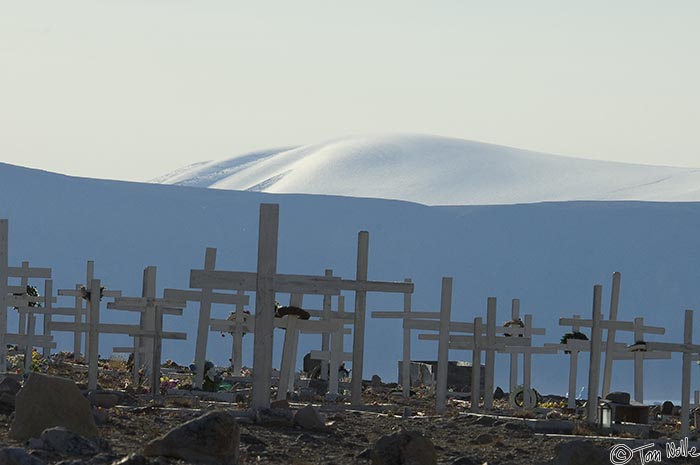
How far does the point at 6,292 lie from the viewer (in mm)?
25594

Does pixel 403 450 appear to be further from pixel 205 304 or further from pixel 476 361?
pixel 476 361

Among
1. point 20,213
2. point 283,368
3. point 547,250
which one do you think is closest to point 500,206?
point 547,250

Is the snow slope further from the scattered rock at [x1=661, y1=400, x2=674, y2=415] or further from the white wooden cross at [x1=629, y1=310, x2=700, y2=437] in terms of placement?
the white wooden cross at [x1=629, y1=310, x2=700, y2=437]

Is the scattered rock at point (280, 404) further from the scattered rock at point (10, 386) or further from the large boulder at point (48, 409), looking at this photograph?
the large boulder at point (48, 409)

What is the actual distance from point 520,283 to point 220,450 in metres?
115

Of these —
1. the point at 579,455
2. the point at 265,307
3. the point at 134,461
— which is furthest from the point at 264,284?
the point at 134,461

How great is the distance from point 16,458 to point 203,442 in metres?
1.88

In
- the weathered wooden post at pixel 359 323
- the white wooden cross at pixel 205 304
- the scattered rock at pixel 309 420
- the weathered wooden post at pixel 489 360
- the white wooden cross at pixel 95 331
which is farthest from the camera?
the weathered wooden post at pixel 489 360

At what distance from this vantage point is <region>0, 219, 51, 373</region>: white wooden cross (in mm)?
25266

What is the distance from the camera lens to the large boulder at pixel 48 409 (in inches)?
569

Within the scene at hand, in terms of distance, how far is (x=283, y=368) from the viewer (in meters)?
21.8

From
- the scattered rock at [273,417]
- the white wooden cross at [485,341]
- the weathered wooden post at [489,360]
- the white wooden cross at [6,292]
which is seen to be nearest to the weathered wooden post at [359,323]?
the white wooden cross at [485,341]

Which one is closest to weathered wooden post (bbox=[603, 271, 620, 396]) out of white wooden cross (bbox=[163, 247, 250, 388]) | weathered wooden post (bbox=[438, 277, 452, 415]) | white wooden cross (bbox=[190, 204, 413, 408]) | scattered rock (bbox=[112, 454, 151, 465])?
weathered wooden post (bbox=[438, 277, 452, 415])

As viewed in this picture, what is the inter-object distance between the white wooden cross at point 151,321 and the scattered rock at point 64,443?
8.61 meters
